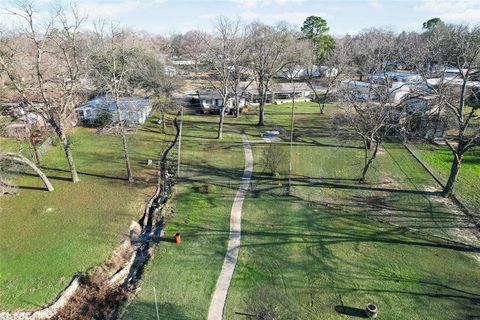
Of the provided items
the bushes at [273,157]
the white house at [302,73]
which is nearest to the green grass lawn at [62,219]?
the bushes at [273,157]

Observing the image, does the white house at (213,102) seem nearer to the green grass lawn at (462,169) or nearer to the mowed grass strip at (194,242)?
the mowed grass strip at (194,242)

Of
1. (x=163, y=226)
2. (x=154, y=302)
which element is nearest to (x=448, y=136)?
(x=163, y=226)

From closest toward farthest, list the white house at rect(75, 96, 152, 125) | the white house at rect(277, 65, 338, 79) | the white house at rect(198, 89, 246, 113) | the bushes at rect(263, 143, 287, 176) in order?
the bushes at rect(263, 143, 287, 176) → the white house at rect(75, 96, 152, 125) → the white house at rect(198, 89, 246, 113) → the white house at rect(277, 65, 338, 79)

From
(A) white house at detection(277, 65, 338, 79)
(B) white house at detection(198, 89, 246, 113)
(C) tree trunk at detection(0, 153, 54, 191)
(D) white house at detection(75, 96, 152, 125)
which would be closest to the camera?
(C) tree trunk at detection(0, 153, 54, 191)

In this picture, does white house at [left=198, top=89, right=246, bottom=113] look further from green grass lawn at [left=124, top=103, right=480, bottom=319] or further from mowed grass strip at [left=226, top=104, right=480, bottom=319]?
mowed grass strip at [left=226, top=104, right=480, bottom=319]

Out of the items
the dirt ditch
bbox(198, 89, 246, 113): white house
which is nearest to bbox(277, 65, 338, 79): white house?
bbox(198, 89, 246, 113): white house
